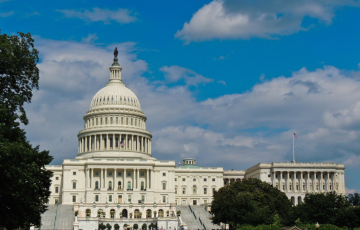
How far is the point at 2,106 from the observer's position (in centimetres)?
4900

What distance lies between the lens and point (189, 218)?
402 ft

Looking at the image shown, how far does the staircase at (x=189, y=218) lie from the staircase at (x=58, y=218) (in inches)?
928

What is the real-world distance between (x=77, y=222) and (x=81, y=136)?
2215 inches

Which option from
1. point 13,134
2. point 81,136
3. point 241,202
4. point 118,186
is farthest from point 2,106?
point 81,136

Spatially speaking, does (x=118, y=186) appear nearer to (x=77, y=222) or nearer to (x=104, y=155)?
(x=104, y=155)

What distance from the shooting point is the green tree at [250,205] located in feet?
297

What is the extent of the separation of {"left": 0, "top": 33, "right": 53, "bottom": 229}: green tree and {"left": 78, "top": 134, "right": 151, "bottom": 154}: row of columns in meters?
Result: 99.1

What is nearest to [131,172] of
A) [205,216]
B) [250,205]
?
[205,216]

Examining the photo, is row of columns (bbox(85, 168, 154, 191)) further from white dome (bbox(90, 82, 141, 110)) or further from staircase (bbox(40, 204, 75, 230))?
white dome (bbox(90, 82, 141, 110))

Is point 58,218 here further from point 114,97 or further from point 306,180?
point 306,180

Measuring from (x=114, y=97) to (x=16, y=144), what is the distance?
376 feet

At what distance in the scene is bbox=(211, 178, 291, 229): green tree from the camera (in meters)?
90.4

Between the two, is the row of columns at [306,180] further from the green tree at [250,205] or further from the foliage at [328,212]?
the foliage at [328,212]

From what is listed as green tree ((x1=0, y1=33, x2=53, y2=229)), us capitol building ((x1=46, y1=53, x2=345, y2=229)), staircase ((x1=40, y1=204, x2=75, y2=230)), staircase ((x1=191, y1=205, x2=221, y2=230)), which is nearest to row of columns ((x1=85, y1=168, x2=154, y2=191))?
us capitol building ((x1=46, y1=53, x2=345, y2=229))
